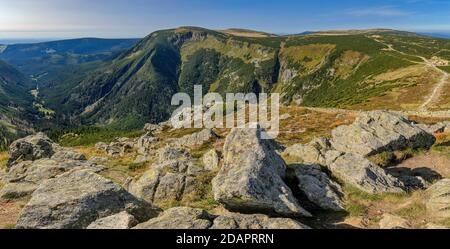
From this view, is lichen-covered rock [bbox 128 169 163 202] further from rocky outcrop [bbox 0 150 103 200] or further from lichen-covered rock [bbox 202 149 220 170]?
rocky outcrop [bbox 0 150 103 200]

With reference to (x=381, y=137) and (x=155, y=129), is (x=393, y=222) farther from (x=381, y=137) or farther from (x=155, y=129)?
(x=155, y=129)

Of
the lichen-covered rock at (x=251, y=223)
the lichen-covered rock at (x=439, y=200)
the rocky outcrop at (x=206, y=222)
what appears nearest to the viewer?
the rocky outcrop at (x=206, y=222)

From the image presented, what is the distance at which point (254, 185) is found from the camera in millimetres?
23844

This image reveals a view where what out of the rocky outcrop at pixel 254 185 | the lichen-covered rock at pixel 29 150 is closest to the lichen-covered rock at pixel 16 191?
the rocky outcrop at pixel 254 185

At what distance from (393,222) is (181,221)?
1376cm

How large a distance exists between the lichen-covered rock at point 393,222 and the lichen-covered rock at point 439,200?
2530 mm

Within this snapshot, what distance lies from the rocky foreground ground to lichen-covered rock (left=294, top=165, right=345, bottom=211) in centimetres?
8

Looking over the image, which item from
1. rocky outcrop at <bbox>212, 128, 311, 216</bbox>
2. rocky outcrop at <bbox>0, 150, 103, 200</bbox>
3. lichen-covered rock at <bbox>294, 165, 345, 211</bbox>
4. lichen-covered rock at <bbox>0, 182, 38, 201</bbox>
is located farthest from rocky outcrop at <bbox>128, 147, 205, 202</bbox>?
rocky outcrop at <bbox>0, 150, 103, 200</bbox>

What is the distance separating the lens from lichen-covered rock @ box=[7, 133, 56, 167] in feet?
227

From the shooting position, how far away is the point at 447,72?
186 metres

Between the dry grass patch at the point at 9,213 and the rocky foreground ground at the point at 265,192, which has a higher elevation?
the rocky foreground ground at the point at 265,192

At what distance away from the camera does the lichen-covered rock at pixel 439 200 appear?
935 inches

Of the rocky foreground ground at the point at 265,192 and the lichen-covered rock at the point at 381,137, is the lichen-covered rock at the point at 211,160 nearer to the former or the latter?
the rocky foreground ground at the point at 265,192
